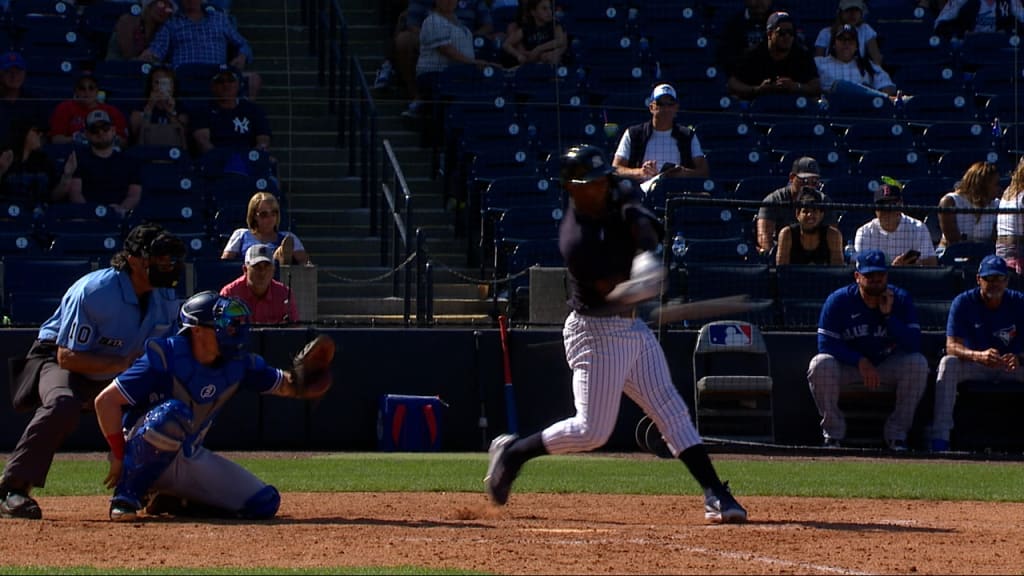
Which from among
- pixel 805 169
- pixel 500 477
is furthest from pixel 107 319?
pixel 805 169

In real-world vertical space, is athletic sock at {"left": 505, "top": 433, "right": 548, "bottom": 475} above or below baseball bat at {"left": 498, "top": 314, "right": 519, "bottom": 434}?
above

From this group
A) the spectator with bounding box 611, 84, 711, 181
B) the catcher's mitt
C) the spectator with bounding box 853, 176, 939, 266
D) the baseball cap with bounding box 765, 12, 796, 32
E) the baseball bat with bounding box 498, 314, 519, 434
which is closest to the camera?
the catcher's mitt

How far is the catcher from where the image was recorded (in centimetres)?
809

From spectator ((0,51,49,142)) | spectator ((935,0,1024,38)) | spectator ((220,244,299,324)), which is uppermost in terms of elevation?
spectator ((935,0,1024,38))

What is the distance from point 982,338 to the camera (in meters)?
12.8

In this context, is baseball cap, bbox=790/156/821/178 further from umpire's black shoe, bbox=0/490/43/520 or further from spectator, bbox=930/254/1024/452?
umpire's black shoe, bbox=0/490/43/520

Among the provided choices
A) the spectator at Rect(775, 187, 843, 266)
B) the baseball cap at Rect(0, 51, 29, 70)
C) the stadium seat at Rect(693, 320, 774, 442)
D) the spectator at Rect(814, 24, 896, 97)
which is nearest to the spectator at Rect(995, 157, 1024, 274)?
the spectator at Rect(775, 187, 843, 266)

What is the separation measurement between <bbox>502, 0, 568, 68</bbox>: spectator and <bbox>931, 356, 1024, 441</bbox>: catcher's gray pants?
6138mm

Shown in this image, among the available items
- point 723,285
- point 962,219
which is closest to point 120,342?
point 723,285

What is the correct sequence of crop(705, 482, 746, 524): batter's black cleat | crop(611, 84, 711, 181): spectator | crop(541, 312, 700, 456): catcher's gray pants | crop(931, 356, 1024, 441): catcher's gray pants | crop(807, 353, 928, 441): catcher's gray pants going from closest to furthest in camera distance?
crop(541, 312, 700, 456): catcher's gray pants → crop(705, 482, 746, 524): batter's black cleat → crop(807, 353, 928, 441): catcher's gray pants → crop(931, 356, 1024, 441): catcher's gray pants → crop(611, 84, 711, 181): spectator

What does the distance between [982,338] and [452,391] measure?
4.22m

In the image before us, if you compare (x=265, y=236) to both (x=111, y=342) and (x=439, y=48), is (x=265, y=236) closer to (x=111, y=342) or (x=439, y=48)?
(x=111, y=342)

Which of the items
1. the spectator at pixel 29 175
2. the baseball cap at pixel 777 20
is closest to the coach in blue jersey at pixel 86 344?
the spectator at pixel 29 175

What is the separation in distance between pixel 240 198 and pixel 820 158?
5733 mm
